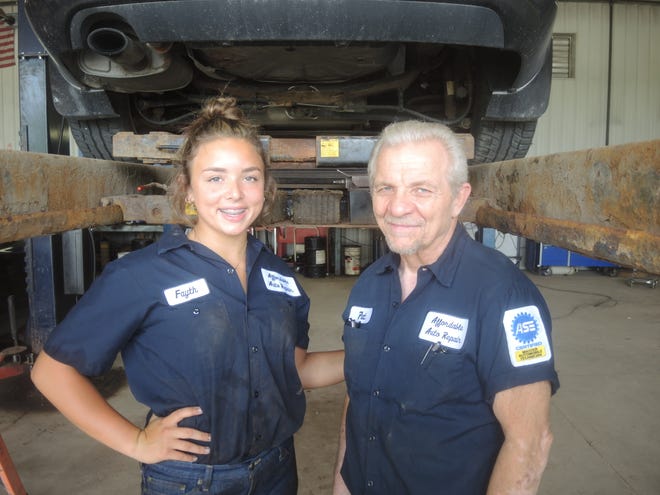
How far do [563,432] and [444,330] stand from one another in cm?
215

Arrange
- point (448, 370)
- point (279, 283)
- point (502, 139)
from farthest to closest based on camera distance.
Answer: point (502, 139) → point (279, 283) → point (448, 370)

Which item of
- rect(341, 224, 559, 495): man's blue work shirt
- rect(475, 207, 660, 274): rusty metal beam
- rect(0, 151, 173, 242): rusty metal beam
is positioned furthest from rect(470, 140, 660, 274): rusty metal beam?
rect(0, 151, 173, 242): rusty metal beam

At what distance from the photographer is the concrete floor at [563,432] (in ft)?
7.72

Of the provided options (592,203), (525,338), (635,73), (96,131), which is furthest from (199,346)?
(635,73)

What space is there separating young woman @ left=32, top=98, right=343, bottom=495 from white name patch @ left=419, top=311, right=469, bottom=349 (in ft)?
1.41

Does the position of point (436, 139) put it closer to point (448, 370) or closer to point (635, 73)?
point (448, 370)

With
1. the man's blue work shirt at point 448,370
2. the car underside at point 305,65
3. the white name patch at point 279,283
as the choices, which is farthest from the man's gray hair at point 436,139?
the car underside at point 305,65

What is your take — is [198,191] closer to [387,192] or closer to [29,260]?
[387,192]

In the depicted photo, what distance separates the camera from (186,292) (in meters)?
1.29

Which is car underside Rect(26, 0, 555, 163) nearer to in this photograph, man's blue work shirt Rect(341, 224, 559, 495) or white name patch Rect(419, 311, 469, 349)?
man's blue work shirt Rect(341, 224, 559, 495)

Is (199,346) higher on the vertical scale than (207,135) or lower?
lower

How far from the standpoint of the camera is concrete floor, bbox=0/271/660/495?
235 cm

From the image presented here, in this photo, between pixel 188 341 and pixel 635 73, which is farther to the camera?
pixel 635 73

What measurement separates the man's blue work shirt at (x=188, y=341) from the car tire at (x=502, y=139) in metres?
1.73
